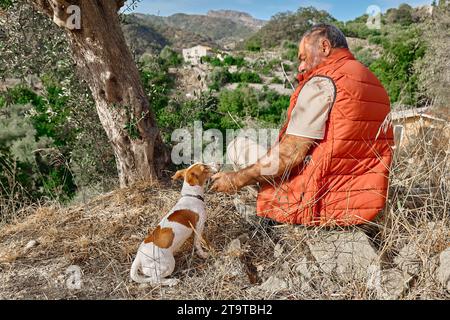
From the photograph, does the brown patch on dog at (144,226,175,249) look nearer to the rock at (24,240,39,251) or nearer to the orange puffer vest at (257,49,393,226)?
the orange puffer vest at (257,49,393,226)

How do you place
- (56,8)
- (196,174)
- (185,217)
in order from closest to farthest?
1. (185,217)
2. (196,174)
3. (56,8)

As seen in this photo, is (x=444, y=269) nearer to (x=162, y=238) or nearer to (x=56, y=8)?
(x=162, y=238)

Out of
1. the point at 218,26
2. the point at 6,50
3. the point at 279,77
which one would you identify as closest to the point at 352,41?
the point at 279,77

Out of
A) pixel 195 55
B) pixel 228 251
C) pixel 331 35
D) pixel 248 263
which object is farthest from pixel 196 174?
pixel 195 55

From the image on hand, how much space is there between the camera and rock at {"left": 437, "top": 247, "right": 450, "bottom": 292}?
Answer: 7.23 feet

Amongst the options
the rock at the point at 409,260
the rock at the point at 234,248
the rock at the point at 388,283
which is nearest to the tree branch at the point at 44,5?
the rock at the point at 234,248

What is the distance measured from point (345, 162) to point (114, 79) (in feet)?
7.30

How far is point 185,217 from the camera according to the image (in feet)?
8.11

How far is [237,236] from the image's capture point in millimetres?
2928

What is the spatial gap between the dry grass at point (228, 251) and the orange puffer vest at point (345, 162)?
165mm

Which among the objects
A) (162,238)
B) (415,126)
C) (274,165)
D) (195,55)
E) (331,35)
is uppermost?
(195,55)

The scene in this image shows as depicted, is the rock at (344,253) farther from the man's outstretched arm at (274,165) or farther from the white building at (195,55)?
the white building at (195,55)
